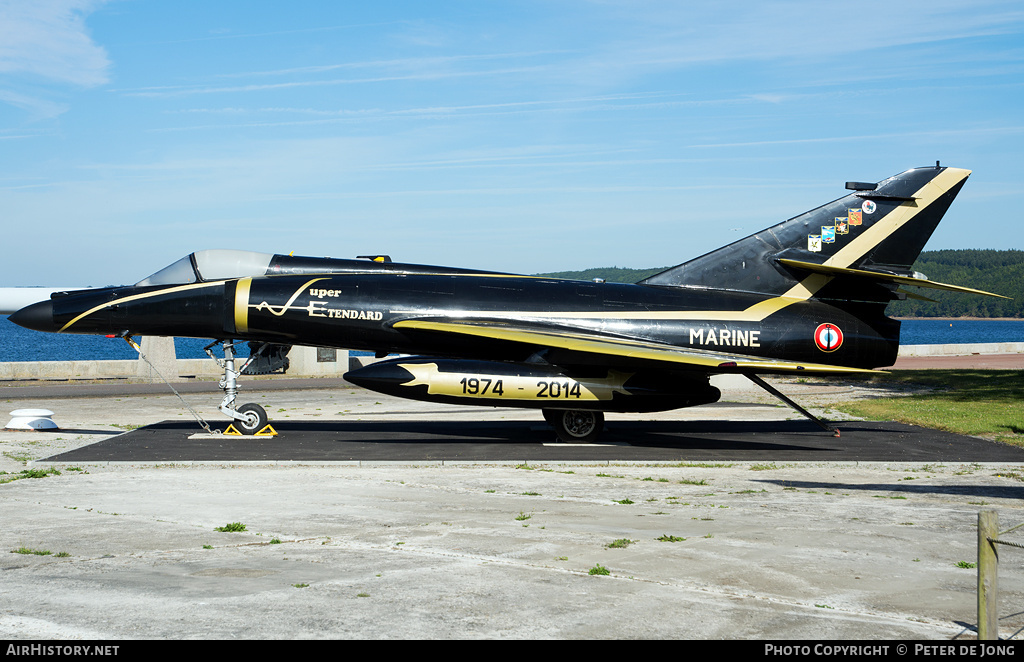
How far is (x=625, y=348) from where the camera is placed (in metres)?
15.9

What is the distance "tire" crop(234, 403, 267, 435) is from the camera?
58.9ft

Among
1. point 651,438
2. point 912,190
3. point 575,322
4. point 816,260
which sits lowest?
point 651,438

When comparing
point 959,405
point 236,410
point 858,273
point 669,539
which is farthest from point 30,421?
point 959,405

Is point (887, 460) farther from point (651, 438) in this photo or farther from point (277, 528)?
point (277, 528)

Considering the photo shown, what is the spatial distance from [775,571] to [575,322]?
958cm

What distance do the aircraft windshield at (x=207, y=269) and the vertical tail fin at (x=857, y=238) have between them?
9664 millimetres

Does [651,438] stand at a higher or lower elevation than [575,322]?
lower

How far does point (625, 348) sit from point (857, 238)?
217 inches

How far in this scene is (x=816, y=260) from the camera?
17.4 m

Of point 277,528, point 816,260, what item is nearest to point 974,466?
point 816,260

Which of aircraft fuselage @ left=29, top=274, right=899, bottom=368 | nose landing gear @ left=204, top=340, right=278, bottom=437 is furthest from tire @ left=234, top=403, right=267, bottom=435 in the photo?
aircraft fuselage @ left=29, top=274, right=899, bottom=368

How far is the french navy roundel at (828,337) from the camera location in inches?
674

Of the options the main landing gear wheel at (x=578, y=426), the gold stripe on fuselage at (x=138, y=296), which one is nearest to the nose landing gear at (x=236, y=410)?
the gold stripe on fuselage at (x=138, y=296)

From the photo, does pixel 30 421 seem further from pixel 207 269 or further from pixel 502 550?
pixel 502 550
